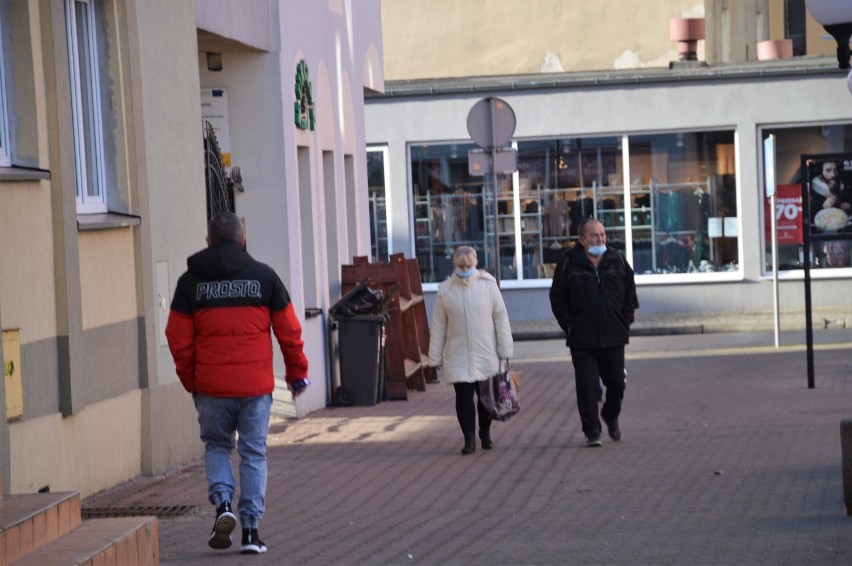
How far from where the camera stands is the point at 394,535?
909cm

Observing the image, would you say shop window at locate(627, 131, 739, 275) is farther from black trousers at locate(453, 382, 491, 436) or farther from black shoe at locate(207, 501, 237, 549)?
black shoe at locate(207, 501, 237, 549)

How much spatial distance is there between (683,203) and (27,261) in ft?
63.5

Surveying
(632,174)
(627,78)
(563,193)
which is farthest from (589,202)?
(627,78)

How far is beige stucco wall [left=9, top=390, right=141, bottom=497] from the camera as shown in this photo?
9266 mm

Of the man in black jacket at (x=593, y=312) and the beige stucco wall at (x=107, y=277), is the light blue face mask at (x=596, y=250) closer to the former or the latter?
the man in black jacket at (x=593, y=312)

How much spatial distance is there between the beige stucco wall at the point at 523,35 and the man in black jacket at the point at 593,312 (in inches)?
837

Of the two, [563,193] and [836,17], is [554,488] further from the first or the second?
[563,193]

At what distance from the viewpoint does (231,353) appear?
8.50 m

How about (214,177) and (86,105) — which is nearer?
(86,105)

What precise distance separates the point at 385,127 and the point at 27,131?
60.3 feet

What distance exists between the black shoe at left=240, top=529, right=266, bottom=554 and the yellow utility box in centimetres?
166

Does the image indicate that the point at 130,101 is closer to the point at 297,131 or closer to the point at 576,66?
the point at 297,131

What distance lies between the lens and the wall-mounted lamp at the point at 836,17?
9.19 meters

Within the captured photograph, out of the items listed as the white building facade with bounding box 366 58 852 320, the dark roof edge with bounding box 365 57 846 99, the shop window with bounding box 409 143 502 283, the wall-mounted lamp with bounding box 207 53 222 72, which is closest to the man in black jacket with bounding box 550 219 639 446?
the wall-mounted lamp with bounding box 207 53 222 72
